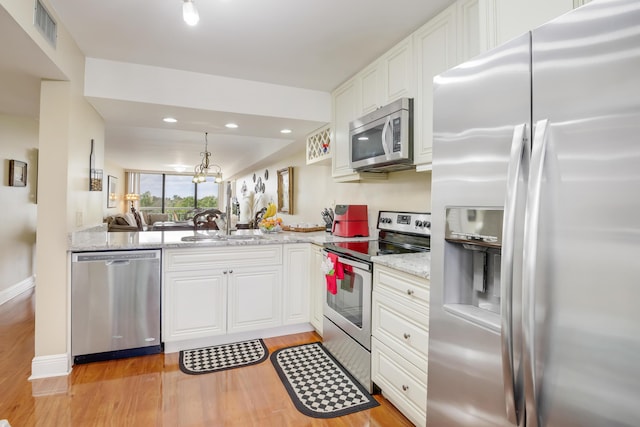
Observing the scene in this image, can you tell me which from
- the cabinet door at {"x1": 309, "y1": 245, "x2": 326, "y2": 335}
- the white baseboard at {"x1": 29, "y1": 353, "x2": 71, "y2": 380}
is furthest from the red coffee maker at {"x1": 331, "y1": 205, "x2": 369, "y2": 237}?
the white baseboard at {"x1": 29, "y1": 353, "x2": 71, "y2": 380}

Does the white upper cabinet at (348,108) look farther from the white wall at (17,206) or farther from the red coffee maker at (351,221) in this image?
the white wall at (17,206)

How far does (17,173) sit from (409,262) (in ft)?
15.1

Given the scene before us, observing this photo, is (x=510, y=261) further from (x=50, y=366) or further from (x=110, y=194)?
(x=110, y=194)

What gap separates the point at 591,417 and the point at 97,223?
11.9ft

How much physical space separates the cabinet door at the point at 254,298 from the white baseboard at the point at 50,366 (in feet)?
3.64

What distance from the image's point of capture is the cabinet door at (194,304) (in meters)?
2.62

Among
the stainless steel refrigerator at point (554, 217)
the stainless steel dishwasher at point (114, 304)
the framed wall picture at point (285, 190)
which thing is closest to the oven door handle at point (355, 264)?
the stainless steel refrigerator at point (554, 217)


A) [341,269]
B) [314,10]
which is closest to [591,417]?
[341,269]

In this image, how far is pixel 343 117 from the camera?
10.1ft

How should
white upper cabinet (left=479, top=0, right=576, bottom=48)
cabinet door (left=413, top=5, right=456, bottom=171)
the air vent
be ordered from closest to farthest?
white upper cabinet (left=479, top=0, right=576, bottom=48)
the air vent
cabinet door (left=413, top=5, right=456, bottom=171)

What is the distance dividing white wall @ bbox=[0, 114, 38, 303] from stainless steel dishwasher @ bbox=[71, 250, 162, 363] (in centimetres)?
220

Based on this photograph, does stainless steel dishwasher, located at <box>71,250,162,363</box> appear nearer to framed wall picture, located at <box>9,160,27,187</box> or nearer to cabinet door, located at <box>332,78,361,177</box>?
cabinet door, located at <box>332,78,361,177</box>

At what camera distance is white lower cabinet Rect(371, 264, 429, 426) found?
163cm

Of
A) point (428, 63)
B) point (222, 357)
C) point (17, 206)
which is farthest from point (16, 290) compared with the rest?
point (428, 63)
